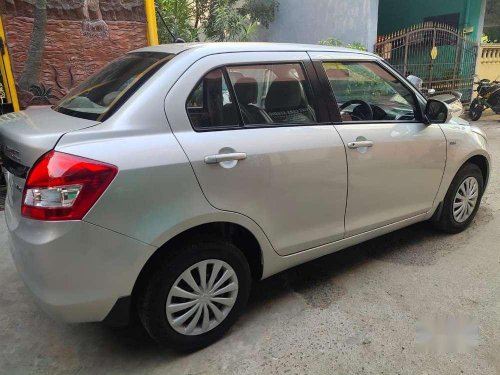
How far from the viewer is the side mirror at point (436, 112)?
11.3 ft

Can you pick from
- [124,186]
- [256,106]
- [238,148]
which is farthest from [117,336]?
[256,106]

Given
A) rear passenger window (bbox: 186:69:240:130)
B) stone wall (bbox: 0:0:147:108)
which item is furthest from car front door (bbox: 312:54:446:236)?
stone wall (bbox: 0:0:147:108)

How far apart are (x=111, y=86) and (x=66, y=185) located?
822 millimetres

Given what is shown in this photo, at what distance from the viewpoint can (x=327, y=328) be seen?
273 cm

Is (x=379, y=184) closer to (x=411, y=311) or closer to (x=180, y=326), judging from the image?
(x=411, y=311)

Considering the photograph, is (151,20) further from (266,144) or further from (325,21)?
(325,21)

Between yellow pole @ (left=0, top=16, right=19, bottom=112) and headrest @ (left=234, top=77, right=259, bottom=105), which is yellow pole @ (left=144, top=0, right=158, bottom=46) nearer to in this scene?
yellow pole @ (left=0, top=16, right=19, bottom=112)

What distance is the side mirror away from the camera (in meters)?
3.46

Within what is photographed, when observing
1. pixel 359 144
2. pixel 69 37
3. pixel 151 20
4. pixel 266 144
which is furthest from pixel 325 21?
pixel 266 144

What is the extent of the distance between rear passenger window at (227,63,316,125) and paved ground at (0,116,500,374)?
1.27 m

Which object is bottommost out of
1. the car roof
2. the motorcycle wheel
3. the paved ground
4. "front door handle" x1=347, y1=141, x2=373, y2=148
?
the motorcycle wheel

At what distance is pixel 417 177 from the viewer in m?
3.39

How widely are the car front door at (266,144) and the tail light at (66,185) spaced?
1.57ft

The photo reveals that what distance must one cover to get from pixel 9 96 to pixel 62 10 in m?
1.33
